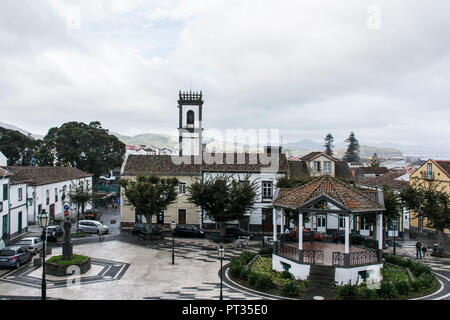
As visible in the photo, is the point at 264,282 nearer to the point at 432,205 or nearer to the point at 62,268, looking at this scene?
the point at 62,268

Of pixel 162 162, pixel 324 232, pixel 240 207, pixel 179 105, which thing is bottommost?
pixel 324 232

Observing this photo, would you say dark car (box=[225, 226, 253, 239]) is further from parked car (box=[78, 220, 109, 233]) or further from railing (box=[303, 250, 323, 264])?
railing (box=[303, 250, 323, 264])

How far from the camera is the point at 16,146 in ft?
210

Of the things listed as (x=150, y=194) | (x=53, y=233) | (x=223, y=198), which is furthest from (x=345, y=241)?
(x=53, y=233)

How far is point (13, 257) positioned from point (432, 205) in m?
31.2

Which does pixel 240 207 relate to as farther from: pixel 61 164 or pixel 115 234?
pixel 61 164

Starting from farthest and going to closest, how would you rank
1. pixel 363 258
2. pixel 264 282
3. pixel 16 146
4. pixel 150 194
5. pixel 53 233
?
pixel 16 146 < pixel 150 194 < pixel 53 233 < pixel 363 258 < pixel 264 282

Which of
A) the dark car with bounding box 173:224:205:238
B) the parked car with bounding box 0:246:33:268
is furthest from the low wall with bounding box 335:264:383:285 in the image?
the parked car with bounding box 0:246:33:268

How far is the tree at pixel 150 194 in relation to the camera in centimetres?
3253

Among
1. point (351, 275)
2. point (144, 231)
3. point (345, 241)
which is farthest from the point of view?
point (144, 231)

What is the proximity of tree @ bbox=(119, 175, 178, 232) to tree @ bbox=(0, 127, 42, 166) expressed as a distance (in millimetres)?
39627

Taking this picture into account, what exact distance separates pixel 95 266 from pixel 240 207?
13.4 meters

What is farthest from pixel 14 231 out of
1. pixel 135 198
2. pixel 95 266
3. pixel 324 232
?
pixel 324 232

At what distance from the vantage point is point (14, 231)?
3438cm
